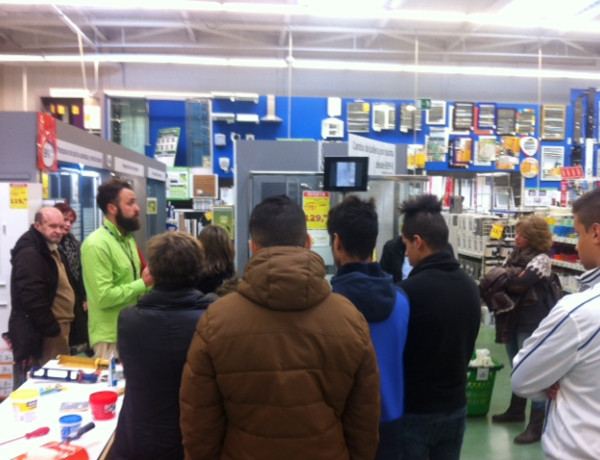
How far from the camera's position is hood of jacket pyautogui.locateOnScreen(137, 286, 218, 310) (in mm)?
1805

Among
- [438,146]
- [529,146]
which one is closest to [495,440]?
[438,146]

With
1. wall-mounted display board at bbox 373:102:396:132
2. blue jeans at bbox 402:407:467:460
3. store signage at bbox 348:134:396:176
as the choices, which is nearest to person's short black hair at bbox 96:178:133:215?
store signage at bbox 348:134:396:176

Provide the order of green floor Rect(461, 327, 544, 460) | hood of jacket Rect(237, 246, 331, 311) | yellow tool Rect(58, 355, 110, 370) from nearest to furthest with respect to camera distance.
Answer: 1. hood of jacket Rect(237, 246, 331, 311)
2. yellow tool Rect(58, 355, 110, 370)
3. green floor Rect(461, 327, 544, 460)

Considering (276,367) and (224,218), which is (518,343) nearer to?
(276,367)

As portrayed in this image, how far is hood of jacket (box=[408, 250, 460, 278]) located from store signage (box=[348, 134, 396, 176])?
223 cm

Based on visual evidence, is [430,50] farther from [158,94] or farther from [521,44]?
[158,94]

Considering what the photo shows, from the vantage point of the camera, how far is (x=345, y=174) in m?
3.88

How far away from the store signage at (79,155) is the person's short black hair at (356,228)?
3.07 metres

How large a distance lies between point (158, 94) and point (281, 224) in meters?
8.70

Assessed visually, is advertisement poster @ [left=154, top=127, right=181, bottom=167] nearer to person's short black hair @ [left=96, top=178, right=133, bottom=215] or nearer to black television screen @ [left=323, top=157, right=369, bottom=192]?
black television screen @ [left=323, top=157, right=369, bottom=192]

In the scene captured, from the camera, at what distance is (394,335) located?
172 centimetres

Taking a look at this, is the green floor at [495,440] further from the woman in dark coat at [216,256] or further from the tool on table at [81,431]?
the tool on table at [81,431]

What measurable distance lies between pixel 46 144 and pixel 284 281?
312cm

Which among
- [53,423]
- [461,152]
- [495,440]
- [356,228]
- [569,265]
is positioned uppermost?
[461,152]
